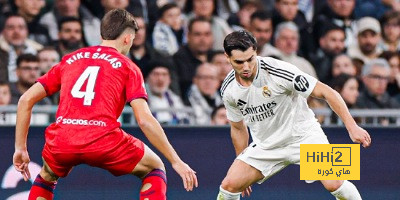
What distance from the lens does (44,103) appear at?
9930 mm

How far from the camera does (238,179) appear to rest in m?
7.64

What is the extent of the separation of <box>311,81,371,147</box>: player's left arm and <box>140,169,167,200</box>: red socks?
4.49 feet

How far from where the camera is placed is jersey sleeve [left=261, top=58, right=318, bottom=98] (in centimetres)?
709

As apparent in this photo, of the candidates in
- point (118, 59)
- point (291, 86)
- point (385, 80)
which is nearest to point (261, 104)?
point (291, 86)

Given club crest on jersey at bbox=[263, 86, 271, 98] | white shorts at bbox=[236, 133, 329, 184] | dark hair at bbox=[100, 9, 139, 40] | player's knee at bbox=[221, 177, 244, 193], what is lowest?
player's knee at bbox=[221, 177, 244, 193]

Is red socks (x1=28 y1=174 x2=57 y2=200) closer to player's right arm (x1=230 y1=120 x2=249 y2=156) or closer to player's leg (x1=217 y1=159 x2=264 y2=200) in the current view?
A: player's leg (x1=217 y1=159 x2=264 y2=200)

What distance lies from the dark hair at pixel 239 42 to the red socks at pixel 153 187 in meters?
1.18

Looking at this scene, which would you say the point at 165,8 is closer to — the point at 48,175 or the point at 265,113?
the point at 265,113

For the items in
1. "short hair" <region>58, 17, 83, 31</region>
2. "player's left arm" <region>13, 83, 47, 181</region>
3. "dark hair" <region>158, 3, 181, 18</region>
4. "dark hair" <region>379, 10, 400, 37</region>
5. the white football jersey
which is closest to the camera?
"player's left arm" <region>13, 83, 47, 181</region>

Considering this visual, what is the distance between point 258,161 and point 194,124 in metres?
1.68

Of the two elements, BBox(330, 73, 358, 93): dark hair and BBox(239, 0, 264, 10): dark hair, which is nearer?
BBox(330, 73, 358, 93): dark hair

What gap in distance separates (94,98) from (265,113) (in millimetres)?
1763

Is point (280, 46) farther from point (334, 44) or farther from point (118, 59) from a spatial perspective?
point (118, 59)

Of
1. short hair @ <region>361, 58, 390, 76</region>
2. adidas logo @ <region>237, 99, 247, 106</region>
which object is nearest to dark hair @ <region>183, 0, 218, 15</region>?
short hair @ <region>361, 58, 390, 76</region>
